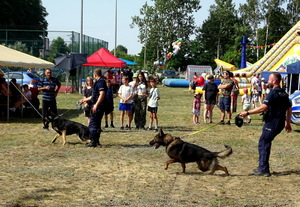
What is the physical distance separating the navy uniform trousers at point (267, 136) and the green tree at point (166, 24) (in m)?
62.9

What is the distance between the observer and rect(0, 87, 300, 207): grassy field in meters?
6.44

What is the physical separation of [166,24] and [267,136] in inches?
2573

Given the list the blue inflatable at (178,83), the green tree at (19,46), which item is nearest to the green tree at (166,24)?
the blue inflatable at (178,83)

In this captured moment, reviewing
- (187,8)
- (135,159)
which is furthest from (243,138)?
(187,8)

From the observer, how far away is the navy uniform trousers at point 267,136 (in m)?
7.82

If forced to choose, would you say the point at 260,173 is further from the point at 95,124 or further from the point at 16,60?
the point at 16,60

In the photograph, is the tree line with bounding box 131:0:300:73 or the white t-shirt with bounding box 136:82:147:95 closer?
the white t-shirt with bounding box 136:82:147:95

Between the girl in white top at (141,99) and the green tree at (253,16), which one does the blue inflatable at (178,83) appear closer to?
the green tree at (253,16)

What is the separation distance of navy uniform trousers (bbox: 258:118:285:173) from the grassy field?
32 cm

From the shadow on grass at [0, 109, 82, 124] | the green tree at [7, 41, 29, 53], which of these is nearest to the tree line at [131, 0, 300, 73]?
the green tree at [7, 41, 29, 53]

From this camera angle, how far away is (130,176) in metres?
7.86

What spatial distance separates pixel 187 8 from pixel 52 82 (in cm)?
6195

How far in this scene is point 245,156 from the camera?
9.94m

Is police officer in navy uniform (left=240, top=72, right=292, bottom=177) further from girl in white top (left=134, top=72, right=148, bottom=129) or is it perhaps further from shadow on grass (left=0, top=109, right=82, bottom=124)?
shadow on grass (left=0, top=109, right=82, bottom=124)
